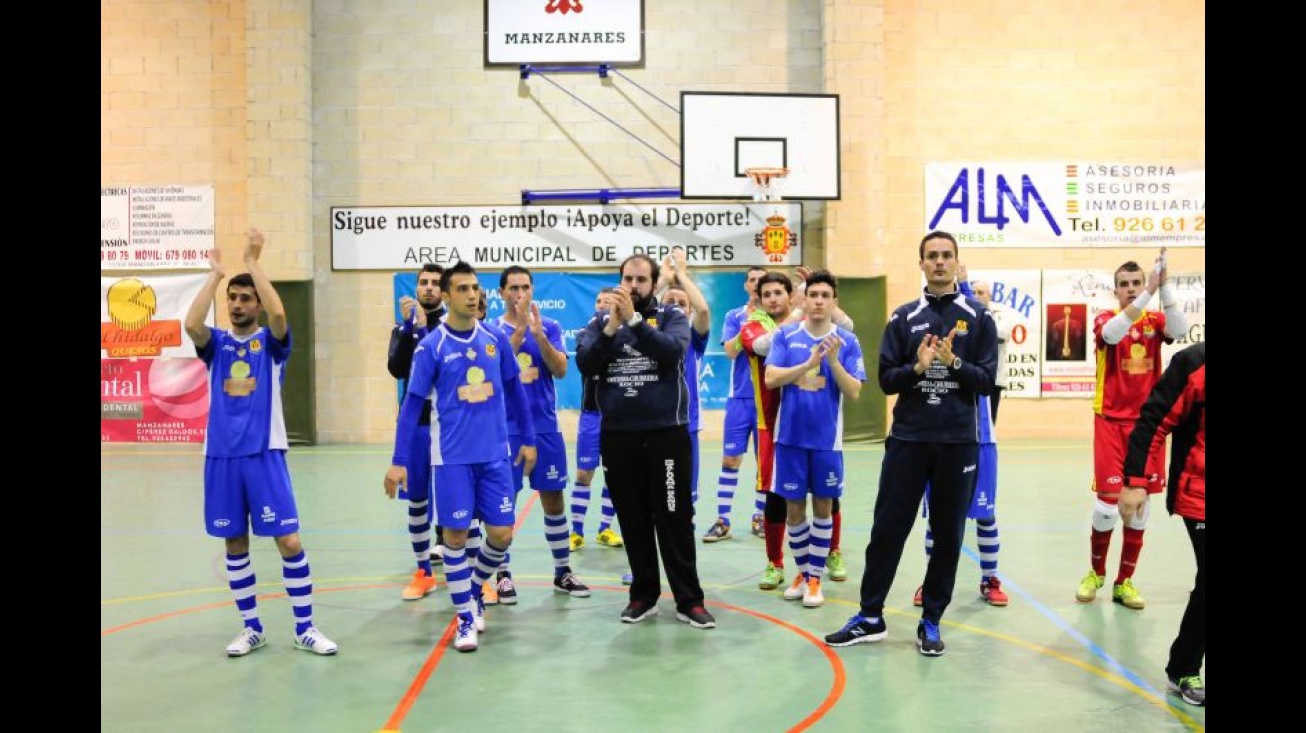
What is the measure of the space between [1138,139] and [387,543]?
40.8 ft

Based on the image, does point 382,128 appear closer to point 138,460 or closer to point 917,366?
point 138,460

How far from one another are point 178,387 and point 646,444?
11490 mm

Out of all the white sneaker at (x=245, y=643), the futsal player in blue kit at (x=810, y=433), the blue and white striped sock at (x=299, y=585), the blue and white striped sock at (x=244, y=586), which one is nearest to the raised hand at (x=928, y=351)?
the futsal player in blue kit at (x=810, y=433)

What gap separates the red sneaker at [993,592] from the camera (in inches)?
255

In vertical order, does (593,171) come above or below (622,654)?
above

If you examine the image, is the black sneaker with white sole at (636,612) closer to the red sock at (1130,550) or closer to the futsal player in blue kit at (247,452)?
the futsal player in blue kit at (247,452)

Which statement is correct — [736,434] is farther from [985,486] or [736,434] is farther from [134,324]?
[134,324]

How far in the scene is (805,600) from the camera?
6465 mm

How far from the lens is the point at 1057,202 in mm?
15133

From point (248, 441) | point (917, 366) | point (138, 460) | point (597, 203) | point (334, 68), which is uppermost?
point (334, 68)

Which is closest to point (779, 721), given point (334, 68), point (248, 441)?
point (248, 441)

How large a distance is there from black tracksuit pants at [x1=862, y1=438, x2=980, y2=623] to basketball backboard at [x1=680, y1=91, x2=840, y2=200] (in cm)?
881

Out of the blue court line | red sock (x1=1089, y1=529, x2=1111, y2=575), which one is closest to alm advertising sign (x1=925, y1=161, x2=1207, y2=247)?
the blue court line

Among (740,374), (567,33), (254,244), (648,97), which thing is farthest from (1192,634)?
(567,33)
